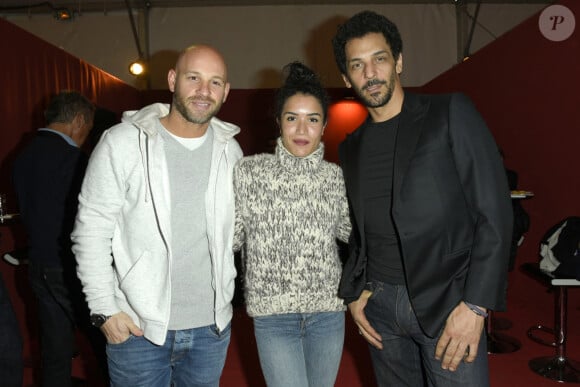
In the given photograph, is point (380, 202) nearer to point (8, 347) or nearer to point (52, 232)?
point (8, 347)

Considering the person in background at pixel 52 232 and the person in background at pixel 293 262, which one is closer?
the person in background at pixel 293 262

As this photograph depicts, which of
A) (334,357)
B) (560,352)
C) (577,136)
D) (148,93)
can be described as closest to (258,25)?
(148,93)

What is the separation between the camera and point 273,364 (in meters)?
1.79

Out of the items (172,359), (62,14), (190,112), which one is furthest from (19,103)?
(62,14)

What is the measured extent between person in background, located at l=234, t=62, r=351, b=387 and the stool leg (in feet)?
8.05

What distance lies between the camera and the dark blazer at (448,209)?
1.48 metres

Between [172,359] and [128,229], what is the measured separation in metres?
0.54

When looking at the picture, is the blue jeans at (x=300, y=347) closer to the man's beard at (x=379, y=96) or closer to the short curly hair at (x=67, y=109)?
the man's beard at (x=379, y=96)

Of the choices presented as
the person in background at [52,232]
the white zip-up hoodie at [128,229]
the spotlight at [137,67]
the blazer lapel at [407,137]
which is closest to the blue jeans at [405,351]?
the blazer lapel at [407,137]

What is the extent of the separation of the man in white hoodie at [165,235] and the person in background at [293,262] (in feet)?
0.35

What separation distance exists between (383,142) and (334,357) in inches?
34.6

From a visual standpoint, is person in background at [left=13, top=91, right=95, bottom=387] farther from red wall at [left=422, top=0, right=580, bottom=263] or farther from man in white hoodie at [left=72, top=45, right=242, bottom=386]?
red wall at [left=422, top=0, right=580, bottom=263]

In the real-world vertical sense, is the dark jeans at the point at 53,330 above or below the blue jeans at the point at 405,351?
below

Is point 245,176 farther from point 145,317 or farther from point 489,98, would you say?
point 489,98
